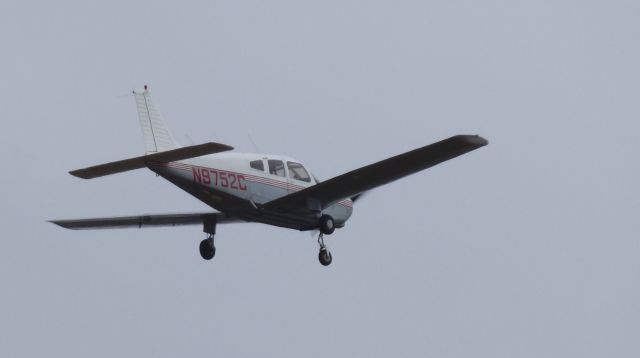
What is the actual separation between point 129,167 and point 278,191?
494cm

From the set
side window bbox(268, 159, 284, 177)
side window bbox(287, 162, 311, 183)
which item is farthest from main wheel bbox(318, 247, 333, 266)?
side window bbox(268, 159, 284, 177)

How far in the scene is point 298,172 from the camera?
4044 cm

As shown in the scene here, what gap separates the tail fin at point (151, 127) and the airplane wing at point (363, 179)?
3171mm

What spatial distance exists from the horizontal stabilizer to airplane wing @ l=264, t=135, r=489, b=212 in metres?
3.89

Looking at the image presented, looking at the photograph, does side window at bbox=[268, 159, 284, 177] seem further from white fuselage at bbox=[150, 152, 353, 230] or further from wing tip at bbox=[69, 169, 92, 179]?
wing tip at bbox=[69, 169, 92, 179]

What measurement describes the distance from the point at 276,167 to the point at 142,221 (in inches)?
164

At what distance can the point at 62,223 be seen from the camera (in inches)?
1639

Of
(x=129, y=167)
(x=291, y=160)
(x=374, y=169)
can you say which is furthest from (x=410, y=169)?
(x=129, y=167)

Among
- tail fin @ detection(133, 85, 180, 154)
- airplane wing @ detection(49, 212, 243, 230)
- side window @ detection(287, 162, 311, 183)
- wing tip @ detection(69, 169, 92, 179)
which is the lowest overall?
airplane wing @ detection(49, 212, 243, 230)

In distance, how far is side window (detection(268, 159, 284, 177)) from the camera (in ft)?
130

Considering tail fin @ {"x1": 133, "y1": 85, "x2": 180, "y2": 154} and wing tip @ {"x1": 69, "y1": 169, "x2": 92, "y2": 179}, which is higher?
tail fin @ {"x1": 133, "y1": 85, "x2": 180, "y2": 154}

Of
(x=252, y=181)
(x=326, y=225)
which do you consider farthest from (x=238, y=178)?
(x=326, y=225)

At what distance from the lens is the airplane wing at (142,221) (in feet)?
135

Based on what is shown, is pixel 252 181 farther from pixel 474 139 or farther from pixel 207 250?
pixel 474 139
